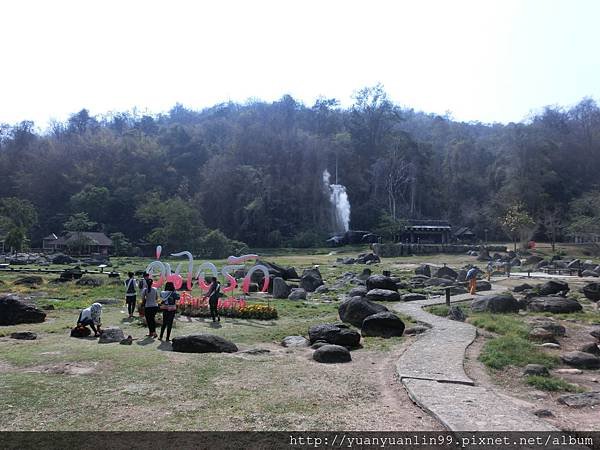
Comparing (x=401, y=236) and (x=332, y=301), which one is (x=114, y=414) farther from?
(x=401, y=236)

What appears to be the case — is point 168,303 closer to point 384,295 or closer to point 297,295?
point 297,295

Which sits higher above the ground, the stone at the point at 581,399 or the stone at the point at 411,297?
the stone at the point at 581,399

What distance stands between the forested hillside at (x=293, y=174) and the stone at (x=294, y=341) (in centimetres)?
5545

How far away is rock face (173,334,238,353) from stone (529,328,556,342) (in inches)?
323

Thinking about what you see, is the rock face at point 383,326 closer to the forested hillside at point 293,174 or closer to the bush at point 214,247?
the bush at point 214,247

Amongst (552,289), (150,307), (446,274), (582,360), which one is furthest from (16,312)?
(446,274)

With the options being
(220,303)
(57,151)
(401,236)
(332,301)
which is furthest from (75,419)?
(57,151)

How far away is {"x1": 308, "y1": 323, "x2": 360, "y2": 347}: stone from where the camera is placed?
13.2m

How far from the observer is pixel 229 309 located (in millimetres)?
18875

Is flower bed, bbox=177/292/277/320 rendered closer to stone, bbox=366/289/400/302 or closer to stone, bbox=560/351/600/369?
stone, bbox=366/289/400/302

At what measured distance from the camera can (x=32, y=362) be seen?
35.6ft

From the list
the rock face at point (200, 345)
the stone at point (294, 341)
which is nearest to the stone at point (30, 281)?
the rock face at point (200, 345)

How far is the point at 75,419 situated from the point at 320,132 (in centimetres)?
9857

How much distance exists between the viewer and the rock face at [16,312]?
16484 mm
